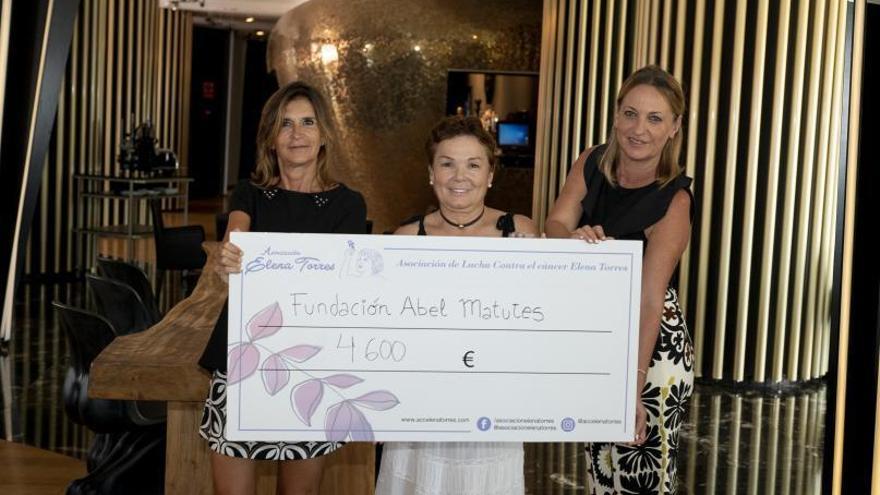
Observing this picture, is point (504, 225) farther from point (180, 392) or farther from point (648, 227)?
point (180, 392)

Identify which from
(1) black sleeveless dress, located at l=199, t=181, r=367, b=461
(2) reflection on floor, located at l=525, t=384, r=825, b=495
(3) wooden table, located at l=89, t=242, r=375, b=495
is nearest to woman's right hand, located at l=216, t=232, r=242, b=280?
(1) black sleeveless dress, located at l=199, t=181, r=367, b=461

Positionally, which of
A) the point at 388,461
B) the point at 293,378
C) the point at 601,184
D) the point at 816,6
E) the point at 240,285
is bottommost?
the point at 388,461

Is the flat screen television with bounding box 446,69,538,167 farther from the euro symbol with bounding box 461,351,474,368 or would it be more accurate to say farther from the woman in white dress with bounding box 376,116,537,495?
the euro symbol with bounding box 461,351,474,368

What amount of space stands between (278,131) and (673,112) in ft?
3.19

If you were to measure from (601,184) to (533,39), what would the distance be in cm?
919

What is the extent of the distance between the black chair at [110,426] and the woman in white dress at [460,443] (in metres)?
1.53

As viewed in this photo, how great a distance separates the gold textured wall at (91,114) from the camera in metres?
10.7

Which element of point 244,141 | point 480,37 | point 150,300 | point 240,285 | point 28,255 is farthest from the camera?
point 244,141

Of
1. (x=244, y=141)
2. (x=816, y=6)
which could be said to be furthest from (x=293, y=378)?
(x=244, y=141)

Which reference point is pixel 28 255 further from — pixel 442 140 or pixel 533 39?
pixel 442 140

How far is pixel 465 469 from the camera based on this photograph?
2.80m

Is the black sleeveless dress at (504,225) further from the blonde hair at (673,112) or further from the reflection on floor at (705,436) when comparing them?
the reflection on floor at (705,436)

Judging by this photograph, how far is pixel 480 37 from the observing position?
11.9 meters

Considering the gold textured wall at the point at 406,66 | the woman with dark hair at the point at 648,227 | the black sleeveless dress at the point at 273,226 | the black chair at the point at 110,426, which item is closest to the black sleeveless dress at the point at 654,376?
the woman with dark hair at the point at 648,227
